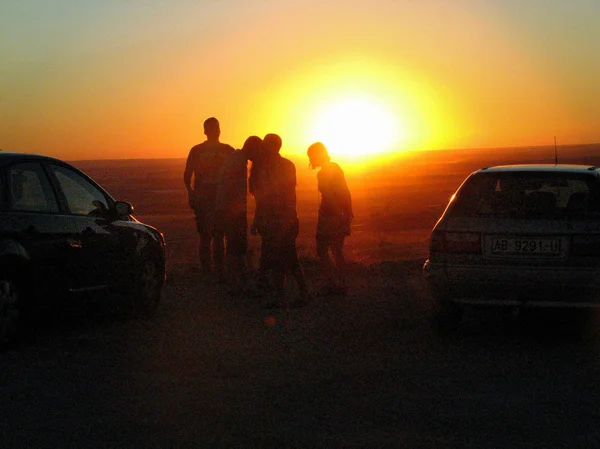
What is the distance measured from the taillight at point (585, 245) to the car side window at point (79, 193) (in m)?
4.30

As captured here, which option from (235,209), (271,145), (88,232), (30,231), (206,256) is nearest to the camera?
(30,231)

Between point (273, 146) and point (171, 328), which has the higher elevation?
point (273, 146)

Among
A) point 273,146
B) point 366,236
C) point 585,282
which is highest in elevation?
point 273,146

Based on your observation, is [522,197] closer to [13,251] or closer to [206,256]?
[13,251]

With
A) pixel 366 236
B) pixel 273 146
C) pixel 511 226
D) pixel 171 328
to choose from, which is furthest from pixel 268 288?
pixel 366 236

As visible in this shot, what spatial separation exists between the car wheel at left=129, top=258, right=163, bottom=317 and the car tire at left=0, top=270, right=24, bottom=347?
73.6 inches

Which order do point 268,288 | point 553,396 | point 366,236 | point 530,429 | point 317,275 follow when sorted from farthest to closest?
point 366,236 < point 317,275 < point 268,288 < point 553,396 < point 530,429

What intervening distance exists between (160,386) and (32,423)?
118 cm

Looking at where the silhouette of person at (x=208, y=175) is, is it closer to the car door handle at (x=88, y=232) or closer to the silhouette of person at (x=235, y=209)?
the silhouette of person at (x=235, y=209)

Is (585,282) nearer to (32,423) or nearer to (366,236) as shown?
(32,423)

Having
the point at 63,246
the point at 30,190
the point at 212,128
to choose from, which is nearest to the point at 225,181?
the point at 212,128

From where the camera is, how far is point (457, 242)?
853 cm

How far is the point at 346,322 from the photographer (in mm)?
9445

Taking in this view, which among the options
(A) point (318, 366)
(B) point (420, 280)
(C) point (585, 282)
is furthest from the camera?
(B) point (420, 280)
